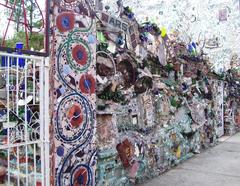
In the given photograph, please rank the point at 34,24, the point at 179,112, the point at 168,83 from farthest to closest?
the point at 179,112 → the point at 168,83 → the point at 34,24

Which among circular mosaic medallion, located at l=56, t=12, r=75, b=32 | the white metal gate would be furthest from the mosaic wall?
the white metal gate

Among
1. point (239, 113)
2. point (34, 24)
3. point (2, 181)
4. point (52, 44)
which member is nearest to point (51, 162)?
point (2, 181)

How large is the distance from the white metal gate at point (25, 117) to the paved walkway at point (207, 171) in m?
2.37

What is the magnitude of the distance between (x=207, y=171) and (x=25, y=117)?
4.02 m

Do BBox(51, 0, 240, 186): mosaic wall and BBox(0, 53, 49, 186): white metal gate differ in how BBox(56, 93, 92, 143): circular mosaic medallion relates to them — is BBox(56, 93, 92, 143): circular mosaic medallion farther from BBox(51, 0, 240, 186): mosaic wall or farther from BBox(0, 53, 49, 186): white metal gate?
BBox(0, 53, 49, 186): white metal gate

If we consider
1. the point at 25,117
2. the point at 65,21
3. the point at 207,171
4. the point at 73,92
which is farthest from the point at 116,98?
the point at 207,171

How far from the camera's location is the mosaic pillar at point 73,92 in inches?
133

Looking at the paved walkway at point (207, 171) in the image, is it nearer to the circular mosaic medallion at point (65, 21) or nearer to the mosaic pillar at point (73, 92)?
the mosaic pillar at point (73, 92)

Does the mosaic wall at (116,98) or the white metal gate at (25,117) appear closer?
the white metal gate at (25,117)

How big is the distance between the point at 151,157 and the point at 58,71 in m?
2.75

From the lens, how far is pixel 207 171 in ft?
19.0

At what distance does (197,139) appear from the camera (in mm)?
7711

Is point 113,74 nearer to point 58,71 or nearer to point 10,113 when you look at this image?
point 58,71

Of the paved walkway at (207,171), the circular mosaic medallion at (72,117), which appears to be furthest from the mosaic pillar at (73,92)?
the paved walkway at (207,171)
